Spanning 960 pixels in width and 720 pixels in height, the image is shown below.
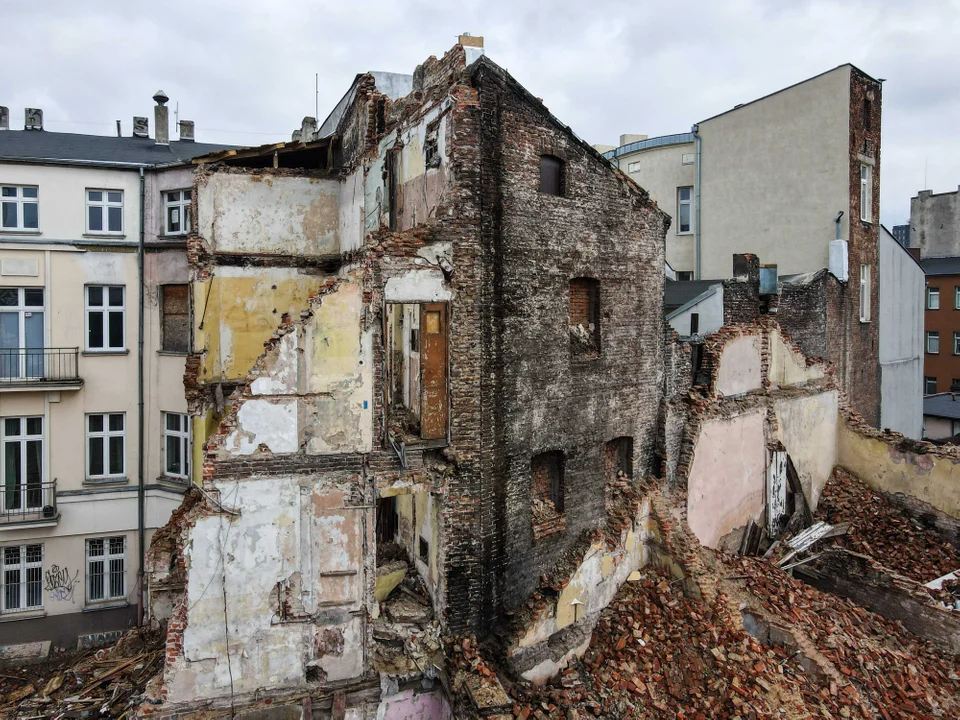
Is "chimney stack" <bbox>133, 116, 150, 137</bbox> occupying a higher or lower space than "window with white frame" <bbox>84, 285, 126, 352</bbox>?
higher

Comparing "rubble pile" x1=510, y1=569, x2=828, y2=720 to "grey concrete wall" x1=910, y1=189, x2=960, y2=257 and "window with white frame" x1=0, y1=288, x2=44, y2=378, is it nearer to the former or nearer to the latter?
"window with white frame" x1=0, y1=288, x2=44, y2=378

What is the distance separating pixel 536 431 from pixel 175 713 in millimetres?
6329

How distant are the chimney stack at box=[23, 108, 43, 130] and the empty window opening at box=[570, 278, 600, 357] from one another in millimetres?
17541

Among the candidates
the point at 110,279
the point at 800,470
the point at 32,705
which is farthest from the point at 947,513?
the point at 110,279

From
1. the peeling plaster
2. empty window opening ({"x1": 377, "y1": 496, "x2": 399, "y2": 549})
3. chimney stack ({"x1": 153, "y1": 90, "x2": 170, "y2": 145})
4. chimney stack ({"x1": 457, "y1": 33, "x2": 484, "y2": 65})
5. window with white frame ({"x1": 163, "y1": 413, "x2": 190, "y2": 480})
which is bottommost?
empty window opening ({"x1": 377, "y1": 496, "x2": 399, "y2": 549})

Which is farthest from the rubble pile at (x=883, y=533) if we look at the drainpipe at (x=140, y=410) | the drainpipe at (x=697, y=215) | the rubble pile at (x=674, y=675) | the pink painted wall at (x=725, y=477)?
the drainpipe at (x=140, y=410)

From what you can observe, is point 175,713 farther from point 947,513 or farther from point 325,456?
point 947,513

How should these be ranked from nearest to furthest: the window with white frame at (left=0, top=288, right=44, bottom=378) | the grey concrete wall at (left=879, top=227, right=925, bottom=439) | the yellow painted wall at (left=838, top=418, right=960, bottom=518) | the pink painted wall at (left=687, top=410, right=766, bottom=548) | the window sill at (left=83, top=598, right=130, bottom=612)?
the pink painted wall at (left=687, top=410, right=766, bottom=548), the yellow painted wall at (left=838, top=418, right=960, bottom=518), the window with white frame at (left=0, top=288, right=44, bottom=378), the window sill at (left=83, top=598, right=130, bottom=612), the grey concrete wall at (left=879, top=227, right=925, bottom=439)

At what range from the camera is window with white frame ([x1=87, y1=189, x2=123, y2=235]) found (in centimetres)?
1691

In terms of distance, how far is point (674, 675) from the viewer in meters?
10.4

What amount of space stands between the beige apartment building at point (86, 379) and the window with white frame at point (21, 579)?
1.1 inches

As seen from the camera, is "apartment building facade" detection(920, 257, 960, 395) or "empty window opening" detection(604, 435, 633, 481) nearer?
"empty window opening" detection(604, 435, 633, 481)

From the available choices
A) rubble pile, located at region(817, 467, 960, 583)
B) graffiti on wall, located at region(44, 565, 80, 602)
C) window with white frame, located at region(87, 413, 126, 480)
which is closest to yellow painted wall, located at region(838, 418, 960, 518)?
rubble pile, located at region(817, 467, 960, 583)

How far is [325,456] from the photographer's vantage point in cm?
955
